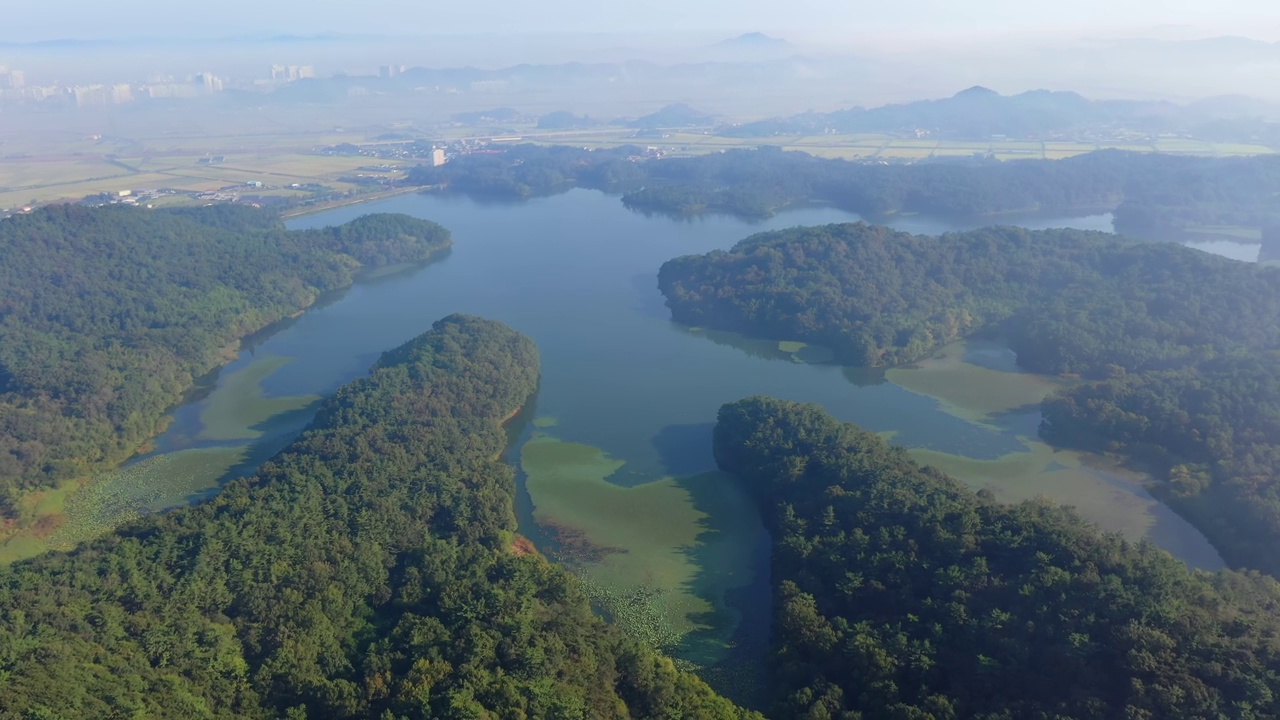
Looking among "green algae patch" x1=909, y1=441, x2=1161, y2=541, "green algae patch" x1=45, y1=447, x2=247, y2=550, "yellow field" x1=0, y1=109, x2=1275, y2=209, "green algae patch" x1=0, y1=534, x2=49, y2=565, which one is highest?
"yellow field" x1=0, y1=109, x2=1275, y2=209

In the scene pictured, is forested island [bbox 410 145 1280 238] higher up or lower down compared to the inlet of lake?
higher up

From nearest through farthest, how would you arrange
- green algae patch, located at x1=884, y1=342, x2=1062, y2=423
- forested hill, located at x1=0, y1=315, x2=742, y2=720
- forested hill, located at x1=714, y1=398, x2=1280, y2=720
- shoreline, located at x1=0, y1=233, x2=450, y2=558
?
forested hill, located at x1=714, y1=398, x2=1280, y2=720 → forested hill, located at x1=0, y1=315, x2=742, y2=720 → shoreline, located at x1=0, y1=233, x2=450, y2=558 → green algae patch, located at x1=884, y1=342, x2=1062, y2=423

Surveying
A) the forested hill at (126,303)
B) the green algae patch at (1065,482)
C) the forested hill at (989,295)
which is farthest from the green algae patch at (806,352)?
the forested hill at (126,303)

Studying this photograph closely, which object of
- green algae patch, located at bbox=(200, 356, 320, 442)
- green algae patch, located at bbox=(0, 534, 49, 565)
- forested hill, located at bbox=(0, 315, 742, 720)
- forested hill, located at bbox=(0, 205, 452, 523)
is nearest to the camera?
forested hill, located at bbox=(0, 315, 742, 720)

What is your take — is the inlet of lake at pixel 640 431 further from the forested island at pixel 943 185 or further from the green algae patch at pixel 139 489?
the forested island at pixel 943 185

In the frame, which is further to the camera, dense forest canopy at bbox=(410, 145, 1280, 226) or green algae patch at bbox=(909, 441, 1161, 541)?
dense forest canopy at bbox=(410, 145, 1280, 226)

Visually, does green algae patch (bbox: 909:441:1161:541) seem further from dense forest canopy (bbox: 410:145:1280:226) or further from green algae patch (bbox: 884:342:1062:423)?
dense forest canopy (bbox: 410:145:1280:226)

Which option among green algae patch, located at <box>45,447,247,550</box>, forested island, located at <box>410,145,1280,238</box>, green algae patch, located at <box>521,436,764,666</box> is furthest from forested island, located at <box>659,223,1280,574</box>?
green algae patch, located at <box>45,447,247,550</box>

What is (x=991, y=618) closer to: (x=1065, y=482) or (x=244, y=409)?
(x=1065, y=482)
